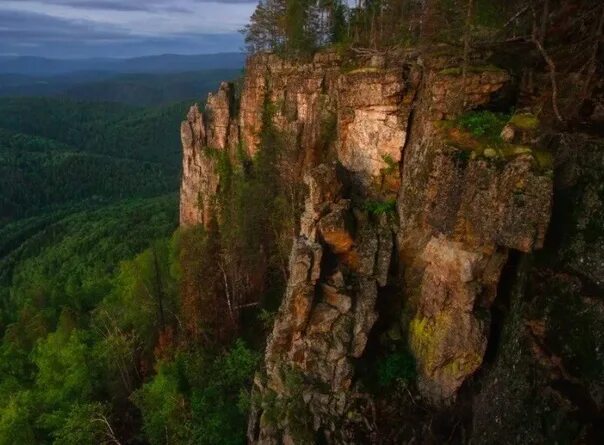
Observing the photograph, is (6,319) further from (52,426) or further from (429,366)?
(429,366)

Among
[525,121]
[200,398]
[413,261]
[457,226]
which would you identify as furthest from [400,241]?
[200,398]

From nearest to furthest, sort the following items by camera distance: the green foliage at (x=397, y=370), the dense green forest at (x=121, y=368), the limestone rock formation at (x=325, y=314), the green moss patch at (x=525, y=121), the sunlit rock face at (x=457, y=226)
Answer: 1. the sunlit rock face at (x=457, y=226)
2. the green moss patch at (x=525, y=121)
3. the green foliage at (x=397, y=370)
4. the limestone rock formation at (x=325, y=314)
5. the dense green forest at (x=121, y=368)

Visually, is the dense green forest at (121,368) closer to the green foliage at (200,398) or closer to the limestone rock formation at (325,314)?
the green foliage at (200,398)

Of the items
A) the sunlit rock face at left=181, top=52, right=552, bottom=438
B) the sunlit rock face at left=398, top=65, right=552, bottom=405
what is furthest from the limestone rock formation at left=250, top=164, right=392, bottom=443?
the sunlit rock face at left=398, top=65, right=552, bottom=405

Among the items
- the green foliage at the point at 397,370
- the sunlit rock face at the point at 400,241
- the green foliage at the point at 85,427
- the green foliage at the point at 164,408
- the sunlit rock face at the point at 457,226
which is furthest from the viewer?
the green foliage at the point at 85,427

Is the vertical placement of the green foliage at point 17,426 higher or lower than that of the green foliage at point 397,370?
lower

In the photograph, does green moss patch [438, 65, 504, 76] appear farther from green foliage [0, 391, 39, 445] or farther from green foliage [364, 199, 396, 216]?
green foliage [0, 391, 39, 445]

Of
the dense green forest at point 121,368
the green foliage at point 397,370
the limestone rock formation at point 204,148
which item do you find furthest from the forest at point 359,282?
the limestone rock formation at point 204,148

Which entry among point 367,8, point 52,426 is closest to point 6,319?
point 52,426
